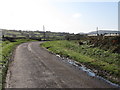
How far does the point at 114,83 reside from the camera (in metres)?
11.3

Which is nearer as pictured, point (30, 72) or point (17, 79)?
point (17, 79)

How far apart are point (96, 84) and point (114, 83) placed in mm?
1246

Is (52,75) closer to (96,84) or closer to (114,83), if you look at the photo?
(96,84)

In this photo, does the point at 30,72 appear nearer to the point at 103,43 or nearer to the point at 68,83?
the point at 68,83

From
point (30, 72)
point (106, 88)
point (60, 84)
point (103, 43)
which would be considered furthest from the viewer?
point (103, 43)

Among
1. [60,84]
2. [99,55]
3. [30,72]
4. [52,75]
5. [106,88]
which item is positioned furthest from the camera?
[99,55]

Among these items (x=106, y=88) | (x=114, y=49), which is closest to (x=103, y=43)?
(x=114, y=49)

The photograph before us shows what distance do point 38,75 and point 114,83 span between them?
5.33 m

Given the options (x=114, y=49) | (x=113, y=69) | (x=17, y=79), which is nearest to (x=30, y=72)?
(x=17, y=79)

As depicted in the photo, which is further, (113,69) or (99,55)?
(99,55)

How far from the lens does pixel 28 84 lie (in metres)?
A: 11.1

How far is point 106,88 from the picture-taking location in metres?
10.3

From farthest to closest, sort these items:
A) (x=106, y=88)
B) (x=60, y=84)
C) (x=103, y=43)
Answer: (x=103, y=43) → (x=60, y=84) → (x=106, y=88)

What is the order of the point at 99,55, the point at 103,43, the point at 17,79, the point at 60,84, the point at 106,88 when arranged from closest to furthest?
the point at 106,88
the point at 60,84
the point at 17,79
the point at 99,55
the point at 103,43
